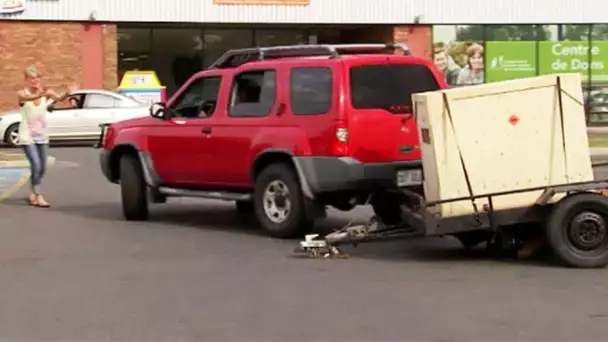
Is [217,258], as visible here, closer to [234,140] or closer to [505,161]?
[234,140]

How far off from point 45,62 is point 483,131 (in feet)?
78.6

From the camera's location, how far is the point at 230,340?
6.39 meters

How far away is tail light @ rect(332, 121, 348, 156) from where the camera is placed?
9883mm

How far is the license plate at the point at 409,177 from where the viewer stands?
1005 cm

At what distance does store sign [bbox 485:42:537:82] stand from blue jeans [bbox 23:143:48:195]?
21.4 m

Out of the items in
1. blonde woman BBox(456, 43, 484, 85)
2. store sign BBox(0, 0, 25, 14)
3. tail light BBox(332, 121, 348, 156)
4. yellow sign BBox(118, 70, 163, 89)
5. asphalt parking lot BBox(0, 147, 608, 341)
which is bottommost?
asphalt parking lot BBox(0, 147, 608, 341)

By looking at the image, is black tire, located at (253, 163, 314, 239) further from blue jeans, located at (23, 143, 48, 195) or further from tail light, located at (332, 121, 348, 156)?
blue jeans, located at (23, 143, 48, 195)

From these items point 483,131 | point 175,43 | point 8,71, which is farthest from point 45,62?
point 483,131

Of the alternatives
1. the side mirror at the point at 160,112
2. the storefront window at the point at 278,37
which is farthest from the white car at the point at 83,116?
the side mirror at the point at 160,112

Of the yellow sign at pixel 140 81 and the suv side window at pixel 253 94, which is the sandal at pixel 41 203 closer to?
Answer: the suv side window at pixel 253 94

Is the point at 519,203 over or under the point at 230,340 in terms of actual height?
over

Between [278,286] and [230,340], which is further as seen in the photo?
[278,286]

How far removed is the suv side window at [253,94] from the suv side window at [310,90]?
0.28m

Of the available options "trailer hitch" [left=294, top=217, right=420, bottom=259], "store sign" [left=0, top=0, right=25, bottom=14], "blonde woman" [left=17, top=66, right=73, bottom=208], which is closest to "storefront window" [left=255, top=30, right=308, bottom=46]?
"store sign" [left=0, top=0, right=25, bottom=14]
